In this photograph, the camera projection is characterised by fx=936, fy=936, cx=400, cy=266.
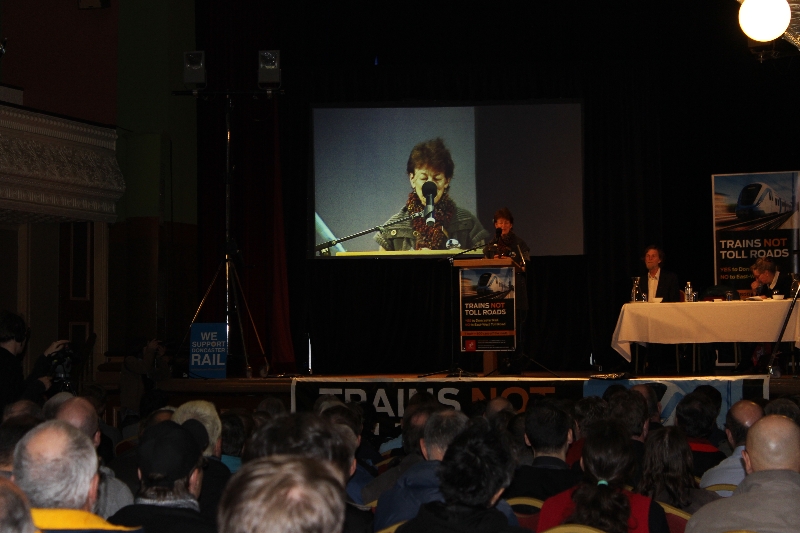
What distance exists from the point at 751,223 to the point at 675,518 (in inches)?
294

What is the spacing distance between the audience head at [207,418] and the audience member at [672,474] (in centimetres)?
154

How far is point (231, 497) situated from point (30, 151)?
795 centimetres

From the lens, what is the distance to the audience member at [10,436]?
277 centimetres

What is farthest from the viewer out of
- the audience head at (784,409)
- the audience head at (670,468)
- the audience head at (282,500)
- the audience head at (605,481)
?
the audience head at (784,409)

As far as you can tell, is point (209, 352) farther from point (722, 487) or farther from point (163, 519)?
point (163, 519)

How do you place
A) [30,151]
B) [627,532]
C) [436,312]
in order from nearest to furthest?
1. [627,532]
2. [30,151]
3. [436,312]

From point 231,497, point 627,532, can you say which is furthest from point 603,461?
point 231,497

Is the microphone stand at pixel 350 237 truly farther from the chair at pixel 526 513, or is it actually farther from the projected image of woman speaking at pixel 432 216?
the chair at pixel 526 513

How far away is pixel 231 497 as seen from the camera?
4.44 ft

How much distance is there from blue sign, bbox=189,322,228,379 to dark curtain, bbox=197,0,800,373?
169cm

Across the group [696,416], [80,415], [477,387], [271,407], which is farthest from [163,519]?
[477,387]

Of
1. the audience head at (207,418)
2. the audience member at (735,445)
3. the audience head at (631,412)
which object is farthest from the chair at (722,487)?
the audience head at (207,418)

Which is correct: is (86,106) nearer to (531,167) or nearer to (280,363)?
(280,363)

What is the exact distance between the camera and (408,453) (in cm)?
398
